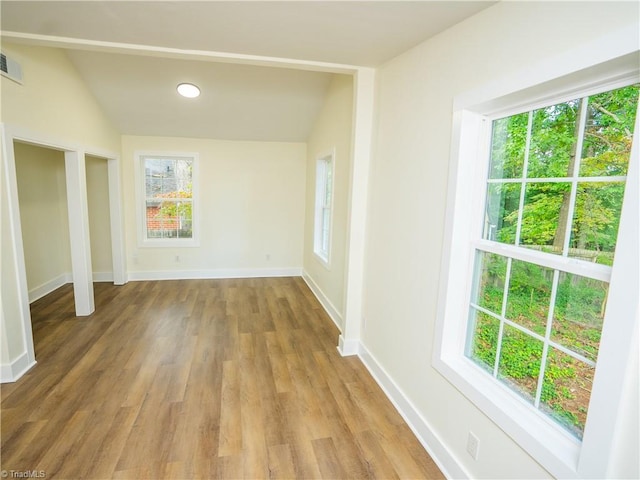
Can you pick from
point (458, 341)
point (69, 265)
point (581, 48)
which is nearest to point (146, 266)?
point (69, 265)

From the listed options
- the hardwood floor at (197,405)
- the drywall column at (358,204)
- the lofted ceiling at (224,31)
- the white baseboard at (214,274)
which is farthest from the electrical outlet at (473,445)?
the white baseboard at (214,274)

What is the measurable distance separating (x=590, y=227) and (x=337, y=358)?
2.23 meters

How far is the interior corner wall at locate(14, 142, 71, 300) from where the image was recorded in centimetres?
386

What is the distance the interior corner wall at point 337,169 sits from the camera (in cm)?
332

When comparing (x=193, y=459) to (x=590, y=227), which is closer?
(x=590, y=227)

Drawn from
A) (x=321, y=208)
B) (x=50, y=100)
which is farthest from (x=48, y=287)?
(x=321, y=208)

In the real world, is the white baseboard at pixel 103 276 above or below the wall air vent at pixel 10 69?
below

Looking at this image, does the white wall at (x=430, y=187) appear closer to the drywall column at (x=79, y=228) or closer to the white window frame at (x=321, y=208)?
the white window frame at (x=321, y=208)

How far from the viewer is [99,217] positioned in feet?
15.4

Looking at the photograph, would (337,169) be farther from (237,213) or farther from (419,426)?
(419,426)

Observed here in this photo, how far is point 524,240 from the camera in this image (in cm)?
143

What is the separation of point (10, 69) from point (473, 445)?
3.83 m

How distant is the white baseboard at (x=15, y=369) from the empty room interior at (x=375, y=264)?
0.06 ft

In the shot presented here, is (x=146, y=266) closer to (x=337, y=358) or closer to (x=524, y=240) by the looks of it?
(x=337, y=358)
